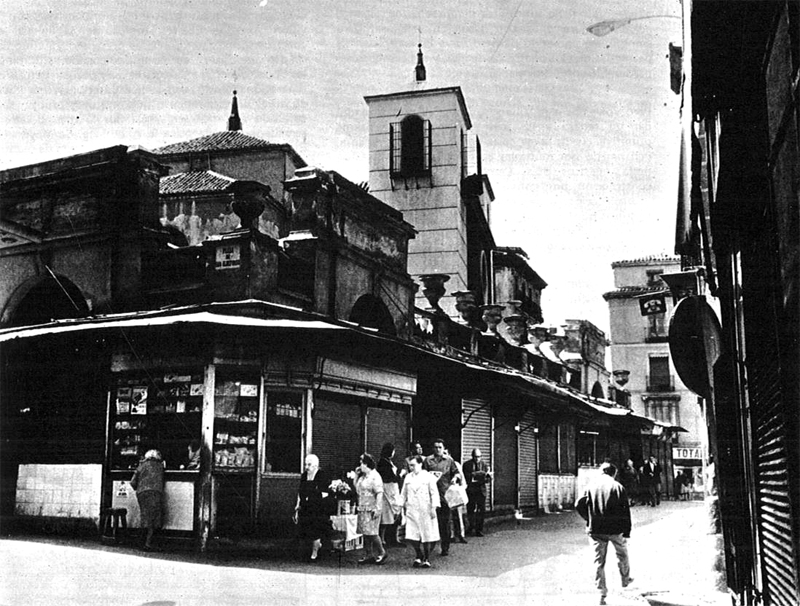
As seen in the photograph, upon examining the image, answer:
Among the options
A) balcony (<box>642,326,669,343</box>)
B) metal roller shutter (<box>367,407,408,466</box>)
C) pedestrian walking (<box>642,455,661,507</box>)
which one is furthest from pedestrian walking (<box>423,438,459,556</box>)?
balcony (<box>642,326,669,343</box>)

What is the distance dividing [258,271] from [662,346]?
47.1m

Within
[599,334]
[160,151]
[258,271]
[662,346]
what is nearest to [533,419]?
[258,271]

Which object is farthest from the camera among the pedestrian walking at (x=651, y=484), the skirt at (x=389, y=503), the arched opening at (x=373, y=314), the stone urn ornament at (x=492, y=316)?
the pedestrian walking at (x=651, y=484)

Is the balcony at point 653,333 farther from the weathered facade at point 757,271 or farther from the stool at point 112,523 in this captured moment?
the weathered facade at point 757,271

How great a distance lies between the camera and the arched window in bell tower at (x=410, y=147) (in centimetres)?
3394

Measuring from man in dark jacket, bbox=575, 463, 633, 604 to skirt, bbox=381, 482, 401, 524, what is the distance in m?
4.78

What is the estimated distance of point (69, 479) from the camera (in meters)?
15.0

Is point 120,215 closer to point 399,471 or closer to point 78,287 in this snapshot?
point 78,287

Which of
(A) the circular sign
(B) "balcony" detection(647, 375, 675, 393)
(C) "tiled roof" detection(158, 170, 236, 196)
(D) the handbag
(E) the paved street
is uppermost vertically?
(C) "tiled roof" detection(158, 170, 236, 196)

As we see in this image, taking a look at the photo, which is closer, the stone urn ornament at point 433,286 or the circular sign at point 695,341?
the circular sign at point 695,341

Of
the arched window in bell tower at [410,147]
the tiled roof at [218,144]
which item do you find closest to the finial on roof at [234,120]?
the tiled roof at [218,144]

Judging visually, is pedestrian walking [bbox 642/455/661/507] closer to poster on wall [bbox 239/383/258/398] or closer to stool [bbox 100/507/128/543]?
poster on wall [bbox 239/383/258/398]

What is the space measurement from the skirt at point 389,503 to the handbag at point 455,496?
126 centimetres

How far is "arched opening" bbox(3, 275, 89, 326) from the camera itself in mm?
16891
